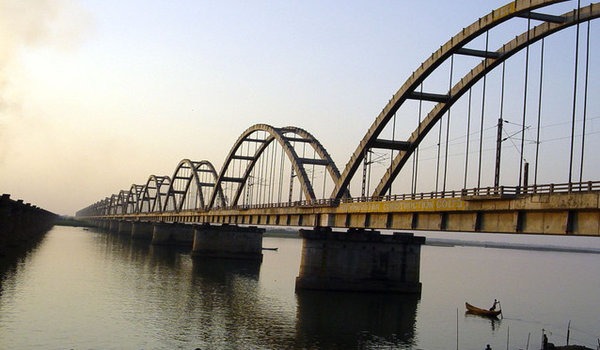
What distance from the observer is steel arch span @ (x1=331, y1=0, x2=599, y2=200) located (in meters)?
32.2

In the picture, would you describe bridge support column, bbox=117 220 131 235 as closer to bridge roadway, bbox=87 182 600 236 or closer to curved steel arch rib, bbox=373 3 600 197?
bridge roadway, bbox=87 182 600 236

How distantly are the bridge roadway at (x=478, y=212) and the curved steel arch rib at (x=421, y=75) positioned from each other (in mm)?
3627

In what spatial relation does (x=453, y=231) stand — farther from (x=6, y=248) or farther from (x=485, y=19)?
(x=6, y=248)

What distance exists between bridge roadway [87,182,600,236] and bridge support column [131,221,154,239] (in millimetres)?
109819

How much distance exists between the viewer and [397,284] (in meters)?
54.4

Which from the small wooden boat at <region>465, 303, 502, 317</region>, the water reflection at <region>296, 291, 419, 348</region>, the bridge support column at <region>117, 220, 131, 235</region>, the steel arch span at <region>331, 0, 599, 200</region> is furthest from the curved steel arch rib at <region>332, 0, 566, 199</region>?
the bridge support column at <region>117, 220, 131, 235</region>

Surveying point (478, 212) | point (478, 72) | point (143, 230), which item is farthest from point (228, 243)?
point (143, 230)

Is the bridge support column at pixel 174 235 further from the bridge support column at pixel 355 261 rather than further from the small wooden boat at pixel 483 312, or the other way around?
the small wooden boat at pixel 483 312

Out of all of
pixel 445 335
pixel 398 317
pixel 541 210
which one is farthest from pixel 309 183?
pixel 541 210

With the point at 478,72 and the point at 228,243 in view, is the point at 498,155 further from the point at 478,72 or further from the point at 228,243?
the point at 228,243

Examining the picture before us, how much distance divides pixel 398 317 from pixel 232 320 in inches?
474

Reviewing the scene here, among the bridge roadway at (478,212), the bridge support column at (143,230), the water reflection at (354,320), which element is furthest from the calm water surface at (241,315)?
the bridge support column at (143,230)

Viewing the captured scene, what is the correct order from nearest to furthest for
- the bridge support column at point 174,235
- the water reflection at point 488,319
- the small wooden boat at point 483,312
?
the water reflection at point 488,319 < the small wooden boat at point 483,312 < the bridge support column at point 174,235

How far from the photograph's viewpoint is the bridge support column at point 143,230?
160 m
